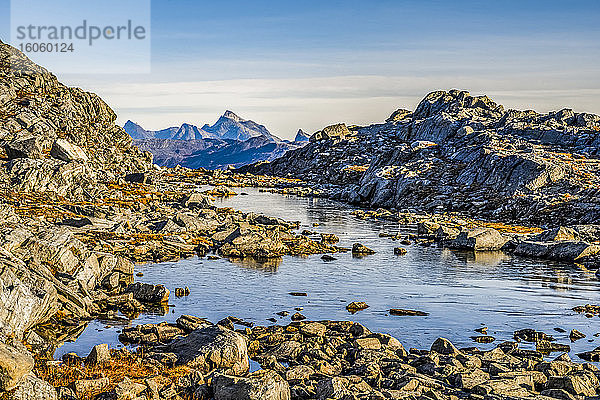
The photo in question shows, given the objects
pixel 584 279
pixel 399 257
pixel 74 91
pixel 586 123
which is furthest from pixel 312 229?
pixel 74 91

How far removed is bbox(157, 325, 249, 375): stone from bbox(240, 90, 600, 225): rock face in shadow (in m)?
76.9

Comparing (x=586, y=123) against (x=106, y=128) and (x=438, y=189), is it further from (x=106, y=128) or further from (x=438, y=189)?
(x=106, y=128)

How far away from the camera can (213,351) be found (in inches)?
1171

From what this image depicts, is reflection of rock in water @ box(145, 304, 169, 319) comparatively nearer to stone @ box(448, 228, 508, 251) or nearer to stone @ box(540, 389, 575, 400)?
stone @ box(540, 389, 575, 400)

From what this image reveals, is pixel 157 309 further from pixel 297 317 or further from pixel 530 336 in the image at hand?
pixel 530 336

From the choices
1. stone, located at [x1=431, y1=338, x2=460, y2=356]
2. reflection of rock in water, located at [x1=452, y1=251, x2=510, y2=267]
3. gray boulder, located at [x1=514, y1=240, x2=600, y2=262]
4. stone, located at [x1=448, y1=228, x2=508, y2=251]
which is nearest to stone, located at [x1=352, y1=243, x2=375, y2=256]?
reflection of rock in water, located at [x1=452, y1=251, x2=510, y2=267]

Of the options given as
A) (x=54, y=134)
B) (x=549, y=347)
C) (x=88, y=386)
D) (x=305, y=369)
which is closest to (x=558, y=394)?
(x=549, y=347)

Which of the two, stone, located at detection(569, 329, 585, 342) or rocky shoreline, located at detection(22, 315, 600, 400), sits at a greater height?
rocky shoreline, located at detection(22, 315, 600, 400)

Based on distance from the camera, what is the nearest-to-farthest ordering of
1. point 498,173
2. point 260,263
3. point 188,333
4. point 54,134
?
point 188,333, point 260,263, point 498,173, point 54,134

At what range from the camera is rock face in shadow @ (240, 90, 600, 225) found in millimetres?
103125

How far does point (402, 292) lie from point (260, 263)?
57.4 feet

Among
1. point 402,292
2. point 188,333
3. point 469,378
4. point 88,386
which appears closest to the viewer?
point 88,386

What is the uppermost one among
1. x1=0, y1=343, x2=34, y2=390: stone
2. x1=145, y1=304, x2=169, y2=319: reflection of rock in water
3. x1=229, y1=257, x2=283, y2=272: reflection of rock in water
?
x1=0, y1=343, x2=34, y2=390: stone

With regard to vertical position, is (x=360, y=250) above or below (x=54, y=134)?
below
